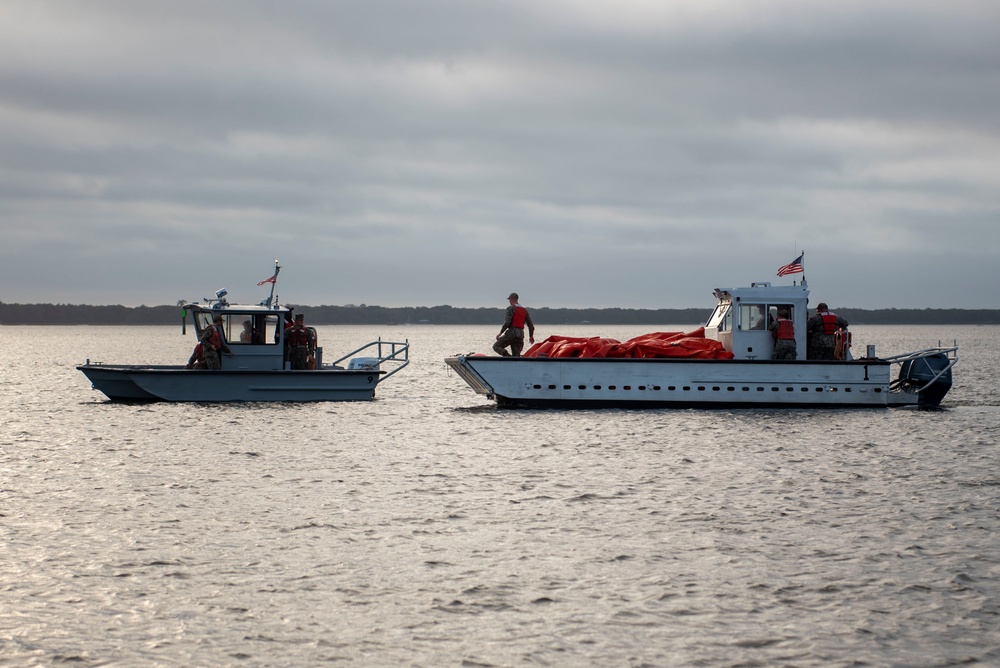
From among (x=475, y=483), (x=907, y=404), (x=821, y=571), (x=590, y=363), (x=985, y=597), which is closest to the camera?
(x=985, y=597)

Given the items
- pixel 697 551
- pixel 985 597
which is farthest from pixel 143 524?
pixel 985 597

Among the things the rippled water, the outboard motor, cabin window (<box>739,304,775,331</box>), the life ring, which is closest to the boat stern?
the rippled water

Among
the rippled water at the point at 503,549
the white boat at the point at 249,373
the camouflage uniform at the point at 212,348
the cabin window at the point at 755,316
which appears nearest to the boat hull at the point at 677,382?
the cabin window at the point at 755,316

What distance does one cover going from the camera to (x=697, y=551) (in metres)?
13.2

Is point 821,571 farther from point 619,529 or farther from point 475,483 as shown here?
point 475,483

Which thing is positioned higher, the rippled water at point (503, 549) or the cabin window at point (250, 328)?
the cabin window at point (250, 328)

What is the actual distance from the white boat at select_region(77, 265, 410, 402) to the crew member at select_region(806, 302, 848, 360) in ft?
36.2

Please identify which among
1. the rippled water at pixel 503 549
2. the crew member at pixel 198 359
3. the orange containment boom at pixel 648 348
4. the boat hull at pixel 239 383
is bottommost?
the rippled water at pixel 503 549

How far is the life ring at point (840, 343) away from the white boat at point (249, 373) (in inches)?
457

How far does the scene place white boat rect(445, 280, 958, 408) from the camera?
29016mm

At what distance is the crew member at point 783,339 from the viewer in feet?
95.7

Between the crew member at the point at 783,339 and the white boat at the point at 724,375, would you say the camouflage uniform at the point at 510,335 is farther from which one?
the crew member at the point at 783,339

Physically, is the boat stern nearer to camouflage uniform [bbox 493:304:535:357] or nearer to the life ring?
camouflage uniform [bbox 493:304:535:357]

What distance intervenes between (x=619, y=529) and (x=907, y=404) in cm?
1939
